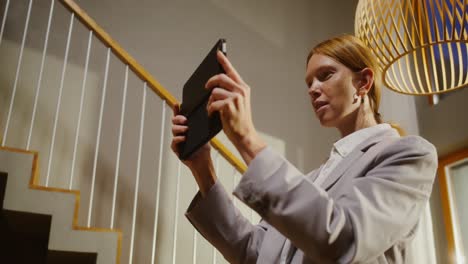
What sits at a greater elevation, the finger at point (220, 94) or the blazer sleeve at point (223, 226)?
the finger at point (220, 94)

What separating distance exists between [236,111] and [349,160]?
0.94 ft

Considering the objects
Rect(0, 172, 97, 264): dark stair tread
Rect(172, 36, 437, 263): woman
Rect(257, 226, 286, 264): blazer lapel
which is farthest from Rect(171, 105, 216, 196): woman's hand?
Rect(0, 172, 97, 264): dark stair tread

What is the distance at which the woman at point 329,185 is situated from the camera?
0.69m

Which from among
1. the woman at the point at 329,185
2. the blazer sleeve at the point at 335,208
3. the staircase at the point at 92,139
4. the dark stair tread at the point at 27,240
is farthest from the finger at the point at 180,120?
the staircase at the point at 92,139

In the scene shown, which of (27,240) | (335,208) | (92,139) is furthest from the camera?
(92,139)

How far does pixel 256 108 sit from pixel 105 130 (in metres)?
1.32

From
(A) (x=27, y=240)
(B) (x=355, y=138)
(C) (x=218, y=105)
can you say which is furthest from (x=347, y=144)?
(A) (x=27, y=240)

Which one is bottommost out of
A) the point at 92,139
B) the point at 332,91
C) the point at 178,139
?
the point at 178,139

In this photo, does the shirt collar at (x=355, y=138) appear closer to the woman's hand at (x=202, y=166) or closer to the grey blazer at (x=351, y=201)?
the grey blazer at (x=351, y=201)

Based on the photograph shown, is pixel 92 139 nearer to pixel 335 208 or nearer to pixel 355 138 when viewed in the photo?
pixel 355 138

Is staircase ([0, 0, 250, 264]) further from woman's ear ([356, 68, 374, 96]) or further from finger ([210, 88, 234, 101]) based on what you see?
finger ([210, 88, 234, 101])

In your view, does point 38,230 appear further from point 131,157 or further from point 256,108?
point 256,108

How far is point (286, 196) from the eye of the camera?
692mm

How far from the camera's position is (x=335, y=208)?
28.0 inches
